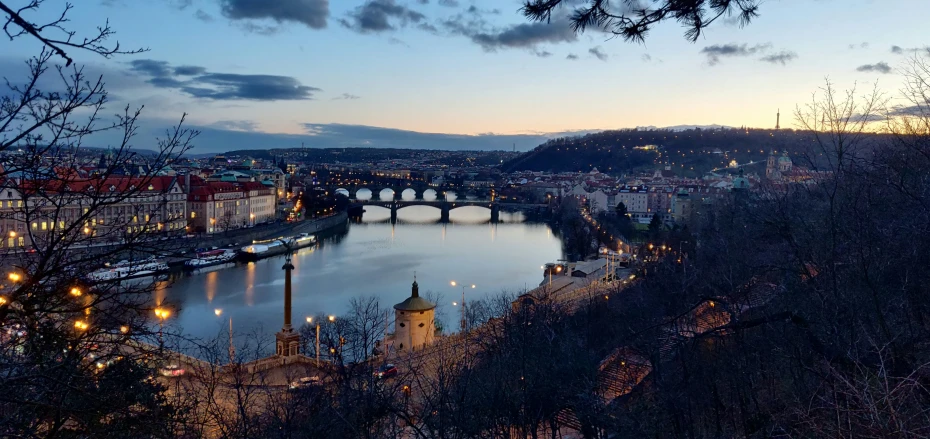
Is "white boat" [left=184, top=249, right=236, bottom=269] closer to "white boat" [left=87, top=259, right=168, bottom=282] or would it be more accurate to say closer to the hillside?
"white boat" [left=87, top=259, right=168, bottom=282]

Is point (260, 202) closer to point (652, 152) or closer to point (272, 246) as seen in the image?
point (272, 246)

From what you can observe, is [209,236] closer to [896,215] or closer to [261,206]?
[261,206]

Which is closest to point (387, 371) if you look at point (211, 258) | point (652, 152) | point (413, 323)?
point (413, 323)

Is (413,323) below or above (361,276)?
above

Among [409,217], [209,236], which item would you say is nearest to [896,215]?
[209,236]

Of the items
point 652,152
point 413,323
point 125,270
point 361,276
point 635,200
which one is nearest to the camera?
point 125,270

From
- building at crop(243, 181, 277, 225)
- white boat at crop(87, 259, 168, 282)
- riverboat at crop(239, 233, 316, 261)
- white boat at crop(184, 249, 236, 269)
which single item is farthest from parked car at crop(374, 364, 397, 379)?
building at crop(243, 181, 277, 225)

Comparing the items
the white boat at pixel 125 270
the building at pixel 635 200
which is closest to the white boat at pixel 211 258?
the white boat at pixel 125 270
